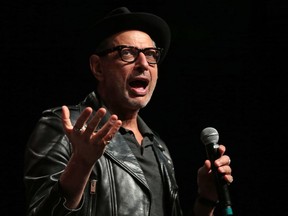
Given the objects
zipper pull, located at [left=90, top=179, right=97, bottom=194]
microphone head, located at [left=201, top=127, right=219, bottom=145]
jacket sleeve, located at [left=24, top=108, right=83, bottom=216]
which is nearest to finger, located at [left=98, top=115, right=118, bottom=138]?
jacket sleeve, located at [left=24, top=108, right=83, bottom=216]

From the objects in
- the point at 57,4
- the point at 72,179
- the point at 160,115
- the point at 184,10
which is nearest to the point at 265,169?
the point at 160,115

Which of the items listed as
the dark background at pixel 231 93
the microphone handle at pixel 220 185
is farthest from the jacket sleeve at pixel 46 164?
the dark background at pixel 231 93

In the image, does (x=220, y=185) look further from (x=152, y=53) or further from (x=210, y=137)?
(x=152, y=53)

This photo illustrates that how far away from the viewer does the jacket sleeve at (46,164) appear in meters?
1.60

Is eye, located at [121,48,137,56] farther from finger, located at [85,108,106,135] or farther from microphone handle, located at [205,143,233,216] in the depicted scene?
finger, located at [85,108,106,135]

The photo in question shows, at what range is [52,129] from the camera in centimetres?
184

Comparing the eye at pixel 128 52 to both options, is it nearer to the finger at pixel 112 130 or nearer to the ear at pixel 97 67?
the ear at pixel 97 67

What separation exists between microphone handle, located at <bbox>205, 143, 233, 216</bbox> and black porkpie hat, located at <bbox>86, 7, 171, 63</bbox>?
2.08 ft

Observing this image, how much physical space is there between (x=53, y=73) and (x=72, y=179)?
4.16 feet

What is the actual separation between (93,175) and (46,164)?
16 centimetres

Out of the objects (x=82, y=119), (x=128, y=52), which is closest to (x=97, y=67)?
(x=128, y=52)

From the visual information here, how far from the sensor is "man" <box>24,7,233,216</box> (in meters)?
1.54

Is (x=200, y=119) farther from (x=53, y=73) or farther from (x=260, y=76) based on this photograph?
(x=53, y=73)

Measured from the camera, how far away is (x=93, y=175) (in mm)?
1781
